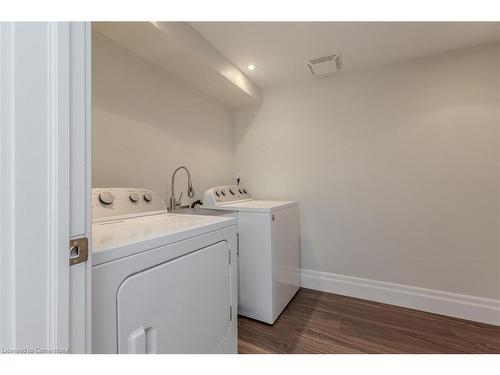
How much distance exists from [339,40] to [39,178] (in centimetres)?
206

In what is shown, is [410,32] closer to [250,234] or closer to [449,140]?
[449,140]

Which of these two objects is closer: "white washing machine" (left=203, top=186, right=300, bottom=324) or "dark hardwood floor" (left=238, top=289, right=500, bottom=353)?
"dark hardwood floor" (left=238, top=289, right=500, bottom=353)

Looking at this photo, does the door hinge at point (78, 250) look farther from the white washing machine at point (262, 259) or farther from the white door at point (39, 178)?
the white washing machine at point (262, 259)

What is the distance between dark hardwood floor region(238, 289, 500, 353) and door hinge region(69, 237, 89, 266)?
133 centimetres

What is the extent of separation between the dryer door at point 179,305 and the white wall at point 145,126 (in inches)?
37.6

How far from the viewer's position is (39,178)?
447 millimetres

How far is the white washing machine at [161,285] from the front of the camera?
69 cm

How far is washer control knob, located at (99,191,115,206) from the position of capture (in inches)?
48.9

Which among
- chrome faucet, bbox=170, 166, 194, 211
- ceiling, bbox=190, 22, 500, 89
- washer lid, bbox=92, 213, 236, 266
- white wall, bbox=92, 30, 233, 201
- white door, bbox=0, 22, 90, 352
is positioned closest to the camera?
white door, bbox=0, 22, 90, 352

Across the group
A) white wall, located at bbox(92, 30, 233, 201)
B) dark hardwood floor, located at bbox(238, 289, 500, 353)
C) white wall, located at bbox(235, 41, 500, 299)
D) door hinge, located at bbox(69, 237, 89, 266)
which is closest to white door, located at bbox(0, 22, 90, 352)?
door hinge, located at bbox(69, 237, 89, 266)

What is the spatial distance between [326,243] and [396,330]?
2.84ft

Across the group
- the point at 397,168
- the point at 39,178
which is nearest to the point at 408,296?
the point at 397,168

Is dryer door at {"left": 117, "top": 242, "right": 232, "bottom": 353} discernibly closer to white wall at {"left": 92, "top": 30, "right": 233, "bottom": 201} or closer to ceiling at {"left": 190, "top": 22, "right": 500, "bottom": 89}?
white wall at {"left": 92, "top": 30, "right": 233, "bottom": 201}

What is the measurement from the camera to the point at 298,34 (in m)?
1.71
